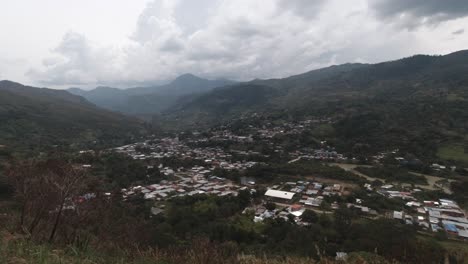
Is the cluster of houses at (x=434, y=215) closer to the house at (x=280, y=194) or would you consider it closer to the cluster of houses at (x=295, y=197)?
the cluster of houses at (x=295, y=197)

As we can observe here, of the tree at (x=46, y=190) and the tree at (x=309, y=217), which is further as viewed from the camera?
the tree at (x=309, y=217)

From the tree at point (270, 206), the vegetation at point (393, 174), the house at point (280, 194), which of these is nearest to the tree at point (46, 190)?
the tree at point (270, 206)

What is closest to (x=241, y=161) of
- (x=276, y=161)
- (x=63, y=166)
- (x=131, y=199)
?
(x=276, y=161)

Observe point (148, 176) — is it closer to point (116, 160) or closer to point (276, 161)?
point (116, 160)

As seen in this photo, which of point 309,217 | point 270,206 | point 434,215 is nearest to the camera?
point 309,217

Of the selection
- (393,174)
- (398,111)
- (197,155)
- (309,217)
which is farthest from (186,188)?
(398,111)

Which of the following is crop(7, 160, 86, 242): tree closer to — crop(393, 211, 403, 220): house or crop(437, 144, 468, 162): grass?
crop(393, 211, 403, 220): house

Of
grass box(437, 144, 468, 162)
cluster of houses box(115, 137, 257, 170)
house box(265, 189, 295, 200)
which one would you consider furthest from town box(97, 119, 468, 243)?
grass box(437, 144, 468, 162)

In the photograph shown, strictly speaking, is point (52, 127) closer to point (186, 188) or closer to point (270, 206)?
point (186, 188)
